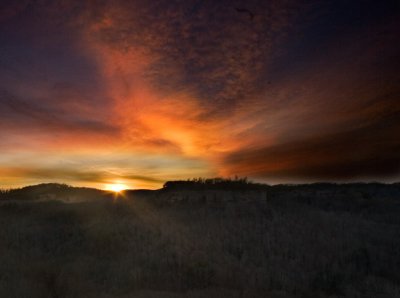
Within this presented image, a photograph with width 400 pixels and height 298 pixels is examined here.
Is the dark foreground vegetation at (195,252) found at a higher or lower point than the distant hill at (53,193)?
lower

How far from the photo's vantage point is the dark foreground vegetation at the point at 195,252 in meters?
8.38

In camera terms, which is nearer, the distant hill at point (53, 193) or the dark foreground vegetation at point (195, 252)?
the dark foreground vegetation at point (195, 252)

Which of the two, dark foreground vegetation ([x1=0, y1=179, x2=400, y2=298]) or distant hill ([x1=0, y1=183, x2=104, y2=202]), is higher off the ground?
distant hill ([x1=0, y1=183, x2=104, y2=202])

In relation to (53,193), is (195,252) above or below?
below

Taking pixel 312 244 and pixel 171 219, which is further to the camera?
pixel 171 219

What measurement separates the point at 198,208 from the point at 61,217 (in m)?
7.78

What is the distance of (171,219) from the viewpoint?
18734 mm

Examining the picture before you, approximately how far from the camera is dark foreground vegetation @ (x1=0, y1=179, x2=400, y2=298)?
8375 mm

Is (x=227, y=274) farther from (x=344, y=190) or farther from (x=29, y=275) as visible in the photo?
(x=344, y=190)

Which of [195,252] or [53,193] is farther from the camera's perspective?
[53,193]

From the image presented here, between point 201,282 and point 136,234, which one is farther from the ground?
point 136,234

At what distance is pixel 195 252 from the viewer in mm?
11477

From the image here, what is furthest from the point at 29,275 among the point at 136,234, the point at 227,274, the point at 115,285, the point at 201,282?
the point at 136,234

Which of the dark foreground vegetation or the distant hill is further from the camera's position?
the distant hill
